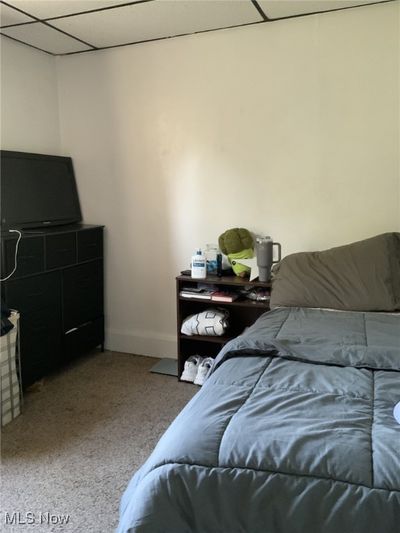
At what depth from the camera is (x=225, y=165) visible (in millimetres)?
3188

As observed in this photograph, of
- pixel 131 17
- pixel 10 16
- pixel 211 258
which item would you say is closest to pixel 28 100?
pixel 10 16

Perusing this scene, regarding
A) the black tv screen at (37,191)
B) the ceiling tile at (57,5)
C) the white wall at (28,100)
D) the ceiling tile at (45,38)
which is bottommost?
the black tv screen at (37,191)

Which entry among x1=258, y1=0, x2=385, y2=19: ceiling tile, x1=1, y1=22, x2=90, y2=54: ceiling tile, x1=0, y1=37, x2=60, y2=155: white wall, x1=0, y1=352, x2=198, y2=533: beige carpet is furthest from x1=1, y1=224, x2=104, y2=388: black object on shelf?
x1=258, y1=0, x2=385, y2=19: ceiling tile

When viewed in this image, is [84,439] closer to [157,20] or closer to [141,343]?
[141,343]

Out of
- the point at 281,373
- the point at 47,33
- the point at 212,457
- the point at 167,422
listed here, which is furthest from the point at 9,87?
the point at 212,457

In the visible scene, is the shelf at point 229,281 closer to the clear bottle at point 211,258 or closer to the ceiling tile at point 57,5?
the clear bottle at point 211,258

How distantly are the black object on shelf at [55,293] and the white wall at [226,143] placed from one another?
22cm

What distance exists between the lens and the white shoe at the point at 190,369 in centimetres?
311

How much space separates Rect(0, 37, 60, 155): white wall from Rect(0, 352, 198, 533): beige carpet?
1.68 metres

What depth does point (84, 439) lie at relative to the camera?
2439 mm

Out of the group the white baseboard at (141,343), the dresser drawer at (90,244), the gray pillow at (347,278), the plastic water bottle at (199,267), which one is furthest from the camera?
the white baseboard at (141,343)

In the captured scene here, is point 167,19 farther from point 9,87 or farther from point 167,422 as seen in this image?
point 167,422

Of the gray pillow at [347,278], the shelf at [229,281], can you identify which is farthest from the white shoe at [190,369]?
the gray pillow at [347,278]

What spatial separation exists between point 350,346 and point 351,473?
86 centimetres
